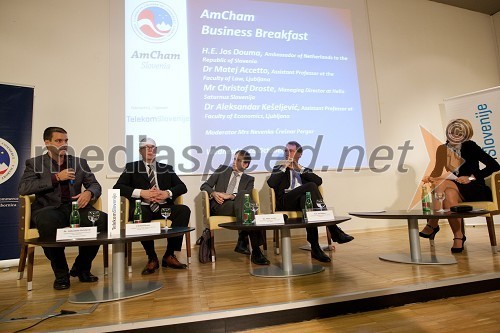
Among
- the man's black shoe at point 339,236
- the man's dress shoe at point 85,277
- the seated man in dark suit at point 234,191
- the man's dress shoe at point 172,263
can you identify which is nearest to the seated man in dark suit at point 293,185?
the man's black shoe at point 339,236

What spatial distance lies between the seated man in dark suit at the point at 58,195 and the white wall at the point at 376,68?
3.37ft

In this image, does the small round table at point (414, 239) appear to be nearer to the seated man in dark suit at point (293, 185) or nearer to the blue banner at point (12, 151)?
the seated man in dark suit at point (293, 185)

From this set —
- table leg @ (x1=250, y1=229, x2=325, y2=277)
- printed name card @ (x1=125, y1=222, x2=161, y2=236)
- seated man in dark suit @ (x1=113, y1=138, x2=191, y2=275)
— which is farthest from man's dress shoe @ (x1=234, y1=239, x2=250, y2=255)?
printed name card @ (x1=125, y1=222, x2=161, y2=236)

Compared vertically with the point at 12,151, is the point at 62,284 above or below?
below

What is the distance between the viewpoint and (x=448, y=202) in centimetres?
264

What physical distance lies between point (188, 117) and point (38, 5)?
201 centimetres

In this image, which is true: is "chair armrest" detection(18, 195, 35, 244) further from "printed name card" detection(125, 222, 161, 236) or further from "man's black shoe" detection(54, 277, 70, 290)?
"printed name card" detection(125, 222, 161, 236)

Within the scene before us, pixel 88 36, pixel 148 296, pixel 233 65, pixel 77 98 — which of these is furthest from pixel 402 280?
pixel 88 36

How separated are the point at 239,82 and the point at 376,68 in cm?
211

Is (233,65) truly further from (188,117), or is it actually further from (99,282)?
(99,282)

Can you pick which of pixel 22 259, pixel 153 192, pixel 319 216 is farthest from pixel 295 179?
pixel 22 259

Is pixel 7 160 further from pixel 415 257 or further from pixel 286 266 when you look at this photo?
pixel 415 257

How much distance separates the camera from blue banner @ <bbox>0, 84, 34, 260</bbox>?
291 centimetres

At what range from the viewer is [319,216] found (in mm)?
2061
